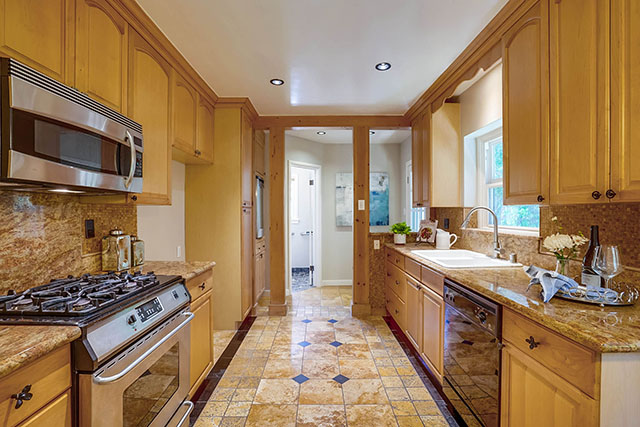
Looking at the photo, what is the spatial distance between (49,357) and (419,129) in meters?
3.46

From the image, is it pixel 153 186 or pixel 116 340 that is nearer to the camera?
pixel 116 340

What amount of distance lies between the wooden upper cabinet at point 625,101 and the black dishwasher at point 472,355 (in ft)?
2.32

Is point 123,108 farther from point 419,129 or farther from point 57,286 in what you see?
point 419,129

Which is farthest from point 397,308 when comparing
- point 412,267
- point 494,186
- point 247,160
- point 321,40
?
point 321,40

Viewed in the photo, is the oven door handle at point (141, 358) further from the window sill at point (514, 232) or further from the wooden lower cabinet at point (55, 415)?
the window sill at point (514, 232)

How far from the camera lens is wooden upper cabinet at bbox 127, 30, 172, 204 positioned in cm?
187

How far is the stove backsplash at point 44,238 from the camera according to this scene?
1391 millimetres

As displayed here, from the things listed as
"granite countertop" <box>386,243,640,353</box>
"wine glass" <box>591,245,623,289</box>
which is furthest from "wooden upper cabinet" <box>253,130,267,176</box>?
"wine glass" <box>591,245,623,289</box>

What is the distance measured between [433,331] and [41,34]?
2682 mm

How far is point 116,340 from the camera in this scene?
1.15 metres

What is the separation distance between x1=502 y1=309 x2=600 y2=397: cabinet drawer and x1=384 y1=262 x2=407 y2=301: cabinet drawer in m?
1.60

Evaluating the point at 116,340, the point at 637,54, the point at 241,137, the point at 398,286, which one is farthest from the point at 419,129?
the point at 116,340

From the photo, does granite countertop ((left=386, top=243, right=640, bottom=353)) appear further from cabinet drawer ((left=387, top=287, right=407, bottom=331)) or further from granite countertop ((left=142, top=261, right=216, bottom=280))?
granite countertop ((left=142, top=261, right=216, bottom=280))

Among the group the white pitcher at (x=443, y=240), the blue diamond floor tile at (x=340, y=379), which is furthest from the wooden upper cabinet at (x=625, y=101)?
the blue diamond floor tile at (x=340, y=379)
